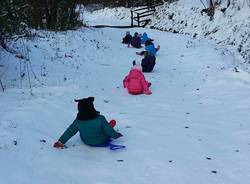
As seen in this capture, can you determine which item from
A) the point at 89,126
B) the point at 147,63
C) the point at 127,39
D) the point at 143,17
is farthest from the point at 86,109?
the point at 143,17

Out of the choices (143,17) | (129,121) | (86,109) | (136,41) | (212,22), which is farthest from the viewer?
(143,17)

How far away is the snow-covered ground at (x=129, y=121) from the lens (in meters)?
6.12

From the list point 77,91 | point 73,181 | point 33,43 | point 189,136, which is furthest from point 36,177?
point 33,43

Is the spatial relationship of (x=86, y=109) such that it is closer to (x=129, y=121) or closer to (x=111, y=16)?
(x=129, y=121)

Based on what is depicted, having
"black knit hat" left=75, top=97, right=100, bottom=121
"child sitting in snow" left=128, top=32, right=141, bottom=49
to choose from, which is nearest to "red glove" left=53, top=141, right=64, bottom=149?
"black knit hat" left=75, top=97, right=100, bottom=121

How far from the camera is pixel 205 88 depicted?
11828 mm

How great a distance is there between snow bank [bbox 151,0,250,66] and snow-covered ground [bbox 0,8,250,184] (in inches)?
111

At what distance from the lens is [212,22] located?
23.1 metres

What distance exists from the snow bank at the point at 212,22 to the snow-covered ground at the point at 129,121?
2810 millimetres

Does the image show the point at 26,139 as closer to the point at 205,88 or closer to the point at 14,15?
the point at 14,15

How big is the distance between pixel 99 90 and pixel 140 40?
9842 millimetres

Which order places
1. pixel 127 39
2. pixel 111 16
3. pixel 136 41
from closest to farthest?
pixel 136 41, pixel 127 39, pixel 111 16

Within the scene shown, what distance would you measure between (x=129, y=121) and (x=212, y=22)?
1578 centimetres

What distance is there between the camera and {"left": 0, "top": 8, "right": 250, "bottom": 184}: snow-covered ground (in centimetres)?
612
